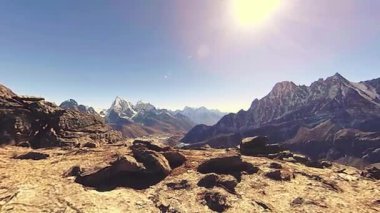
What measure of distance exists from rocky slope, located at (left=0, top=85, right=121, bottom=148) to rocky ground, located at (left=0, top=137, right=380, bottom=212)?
1201cm

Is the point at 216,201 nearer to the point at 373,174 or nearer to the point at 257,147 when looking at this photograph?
the point at 373,174

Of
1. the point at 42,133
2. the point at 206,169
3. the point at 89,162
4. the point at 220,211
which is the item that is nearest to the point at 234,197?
the point at 220,211

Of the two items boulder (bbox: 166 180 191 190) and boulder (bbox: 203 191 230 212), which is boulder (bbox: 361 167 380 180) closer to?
boulder (bbox: 203 191 230 212)

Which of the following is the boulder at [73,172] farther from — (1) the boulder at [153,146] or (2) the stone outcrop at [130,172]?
(1) the boulder at [153,146]

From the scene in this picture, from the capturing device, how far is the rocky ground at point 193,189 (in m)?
29.3

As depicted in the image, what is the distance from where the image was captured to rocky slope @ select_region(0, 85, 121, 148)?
5330cm

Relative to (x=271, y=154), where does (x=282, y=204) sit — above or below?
below

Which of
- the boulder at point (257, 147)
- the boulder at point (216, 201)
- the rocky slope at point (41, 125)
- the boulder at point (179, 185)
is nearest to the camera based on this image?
the boulder at point (216, 201)

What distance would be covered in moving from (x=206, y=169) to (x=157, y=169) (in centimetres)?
528

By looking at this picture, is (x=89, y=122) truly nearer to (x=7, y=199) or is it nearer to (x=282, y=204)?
(x=7, y=199)

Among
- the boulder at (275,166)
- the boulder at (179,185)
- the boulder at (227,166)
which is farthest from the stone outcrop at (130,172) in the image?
the boulder at (275,166)

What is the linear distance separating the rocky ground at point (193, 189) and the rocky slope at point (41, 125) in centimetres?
1201

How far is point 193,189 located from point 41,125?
34.7m

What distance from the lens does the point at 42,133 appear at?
56.8 m
